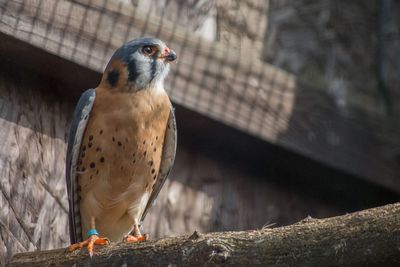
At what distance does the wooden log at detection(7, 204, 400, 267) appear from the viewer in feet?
9.35

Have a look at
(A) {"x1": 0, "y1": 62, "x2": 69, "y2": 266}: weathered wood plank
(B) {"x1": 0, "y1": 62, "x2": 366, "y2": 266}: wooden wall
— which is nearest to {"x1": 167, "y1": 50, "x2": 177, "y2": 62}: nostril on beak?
(B) {"x1": 0, "y1": 62, "x2": 366, "y2": 266}: wooden wall

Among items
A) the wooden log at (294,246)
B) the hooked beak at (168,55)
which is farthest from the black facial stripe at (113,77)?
the wooden log at (294,246)

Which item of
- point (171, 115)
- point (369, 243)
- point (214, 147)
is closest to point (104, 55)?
point (171, 115)

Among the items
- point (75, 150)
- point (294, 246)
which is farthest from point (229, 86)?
point (294, 246)

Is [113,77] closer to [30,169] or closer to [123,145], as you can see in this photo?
[123,145]

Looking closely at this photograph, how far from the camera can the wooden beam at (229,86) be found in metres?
4.57

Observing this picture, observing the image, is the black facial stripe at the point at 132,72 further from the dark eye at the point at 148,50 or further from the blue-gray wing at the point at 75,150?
the blue-gray wing at the point at 75,150

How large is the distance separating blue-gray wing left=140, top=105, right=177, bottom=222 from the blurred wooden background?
143mm

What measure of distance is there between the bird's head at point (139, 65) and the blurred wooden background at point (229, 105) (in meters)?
0.09

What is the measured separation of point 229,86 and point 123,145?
2.40 feet

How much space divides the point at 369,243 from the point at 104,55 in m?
2.24

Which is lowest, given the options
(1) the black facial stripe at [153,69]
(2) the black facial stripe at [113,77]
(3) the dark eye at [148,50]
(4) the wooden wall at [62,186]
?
(4) the wooden wall at [62,186]

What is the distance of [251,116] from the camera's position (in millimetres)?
5129

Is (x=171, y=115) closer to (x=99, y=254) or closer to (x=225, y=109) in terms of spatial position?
(x=225, y=109)
